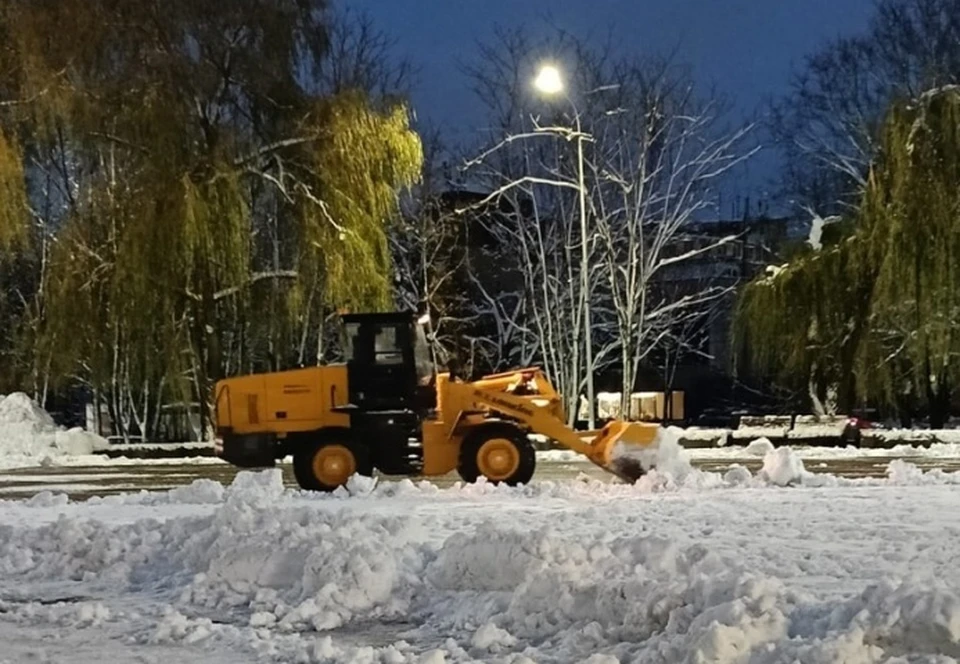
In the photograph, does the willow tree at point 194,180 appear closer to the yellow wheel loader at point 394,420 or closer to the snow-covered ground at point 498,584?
the yellow wheel loader at point 394,420

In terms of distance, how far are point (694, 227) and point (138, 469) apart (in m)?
23.3

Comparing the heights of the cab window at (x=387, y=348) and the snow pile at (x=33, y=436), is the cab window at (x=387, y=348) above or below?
above

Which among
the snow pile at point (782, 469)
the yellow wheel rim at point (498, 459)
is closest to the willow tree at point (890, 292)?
the snow pile at point (782, 469)

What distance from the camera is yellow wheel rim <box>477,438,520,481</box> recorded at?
16.3m

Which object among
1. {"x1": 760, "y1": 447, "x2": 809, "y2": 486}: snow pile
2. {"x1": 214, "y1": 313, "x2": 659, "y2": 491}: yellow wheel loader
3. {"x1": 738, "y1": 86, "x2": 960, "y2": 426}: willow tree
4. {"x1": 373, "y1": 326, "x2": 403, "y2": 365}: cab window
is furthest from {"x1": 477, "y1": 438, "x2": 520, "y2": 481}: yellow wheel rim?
{"x1": 738, "y1": 86, "x2": 960, "y2": 426}: willow tree

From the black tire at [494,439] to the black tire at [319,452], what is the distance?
4.51 feet

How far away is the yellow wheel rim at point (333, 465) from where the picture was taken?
55.2 feet

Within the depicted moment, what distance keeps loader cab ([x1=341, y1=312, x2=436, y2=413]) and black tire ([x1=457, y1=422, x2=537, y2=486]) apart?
96 cm

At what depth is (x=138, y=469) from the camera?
23.1m

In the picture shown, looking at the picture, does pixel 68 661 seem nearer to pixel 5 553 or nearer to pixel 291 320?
pixel 5 553

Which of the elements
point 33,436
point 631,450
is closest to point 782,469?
point 631,450

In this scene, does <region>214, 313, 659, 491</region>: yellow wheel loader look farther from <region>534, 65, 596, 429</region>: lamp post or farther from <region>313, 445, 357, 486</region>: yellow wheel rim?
<region>534, 65, 596, 429</region>: lamp post

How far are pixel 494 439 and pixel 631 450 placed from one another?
186 centimetres

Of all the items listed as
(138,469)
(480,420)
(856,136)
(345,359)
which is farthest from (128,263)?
(856,136)
